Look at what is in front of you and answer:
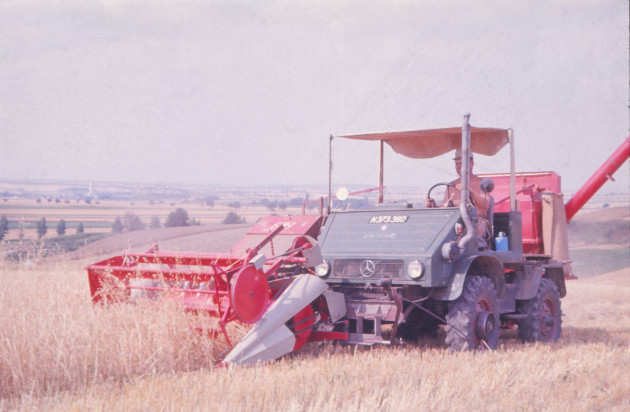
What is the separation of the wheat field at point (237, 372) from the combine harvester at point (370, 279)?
29cm

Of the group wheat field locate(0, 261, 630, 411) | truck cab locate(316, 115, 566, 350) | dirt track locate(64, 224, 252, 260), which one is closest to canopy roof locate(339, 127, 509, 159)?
truck cab locate(316, 115, 566, 350)

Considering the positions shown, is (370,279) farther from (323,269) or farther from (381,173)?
(381,173)

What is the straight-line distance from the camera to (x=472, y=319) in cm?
788

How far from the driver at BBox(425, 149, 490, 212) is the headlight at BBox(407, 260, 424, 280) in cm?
127

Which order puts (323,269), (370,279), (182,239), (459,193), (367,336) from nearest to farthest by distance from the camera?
(367,336)
(370,279)
(323,269)
(459,193)
(182,239)

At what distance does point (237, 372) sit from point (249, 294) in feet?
3.08

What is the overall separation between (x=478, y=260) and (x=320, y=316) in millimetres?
2071

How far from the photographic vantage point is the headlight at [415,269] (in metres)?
7.69

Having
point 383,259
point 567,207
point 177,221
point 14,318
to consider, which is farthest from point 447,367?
point 177,221

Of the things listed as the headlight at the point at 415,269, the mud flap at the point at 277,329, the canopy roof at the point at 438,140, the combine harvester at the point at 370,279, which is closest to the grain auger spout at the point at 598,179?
the combine harvester at the point at 370,279

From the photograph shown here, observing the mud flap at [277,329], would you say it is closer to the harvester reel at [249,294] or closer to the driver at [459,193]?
the harvester reel at [249,294]

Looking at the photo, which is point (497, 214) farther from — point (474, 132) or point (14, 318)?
point (14, 318)

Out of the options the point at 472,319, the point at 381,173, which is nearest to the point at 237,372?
the point at 472,319

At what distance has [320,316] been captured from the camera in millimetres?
8164
